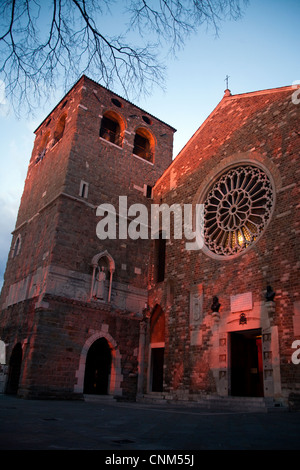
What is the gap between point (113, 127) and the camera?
18.8 meters

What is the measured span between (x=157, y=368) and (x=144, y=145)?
36.6 ft

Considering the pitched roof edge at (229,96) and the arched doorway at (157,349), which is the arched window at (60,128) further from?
the arched doorway at (157,349)

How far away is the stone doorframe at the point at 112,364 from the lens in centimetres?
1306

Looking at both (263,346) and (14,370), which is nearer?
(263,346)

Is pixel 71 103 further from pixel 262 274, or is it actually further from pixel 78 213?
pixel 262 274

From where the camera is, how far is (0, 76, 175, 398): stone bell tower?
507 inches

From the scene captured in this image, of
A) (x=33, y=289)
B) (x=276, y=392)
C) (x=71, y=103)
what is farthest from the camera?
(x=71, y=103)

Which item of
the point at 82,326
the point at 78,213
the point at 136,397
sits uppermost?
the point at 78,213

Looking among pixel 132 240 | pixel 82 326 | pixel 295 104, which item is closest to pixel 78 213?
pixel 132 240

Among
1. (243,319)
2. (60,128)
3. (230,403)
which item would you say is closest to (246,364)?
(243,319)

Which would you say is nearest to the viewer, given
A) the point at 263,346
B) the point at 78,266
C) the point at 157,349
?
the point at 263,346

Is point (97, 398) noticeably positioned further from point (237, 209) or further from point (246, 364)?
point (237, 209)

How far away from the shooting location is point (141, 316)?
50.8ft
